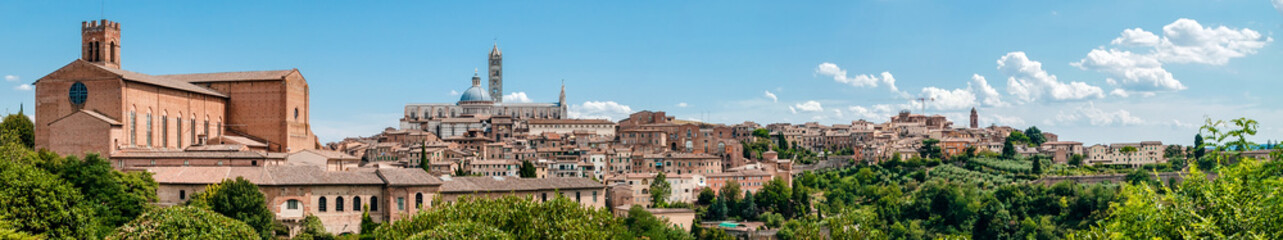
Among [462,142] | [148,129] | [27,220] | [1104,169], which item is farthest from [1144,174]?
[27,220]

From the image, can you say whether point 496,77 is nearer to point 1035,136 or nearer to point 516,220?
point 1035,136

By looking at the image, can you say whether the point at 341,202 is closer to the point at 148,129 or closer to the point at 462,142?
the point at 148,129

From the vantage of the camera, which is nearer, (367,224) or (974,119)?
(367,224)

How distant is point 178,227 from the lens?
2206 cm

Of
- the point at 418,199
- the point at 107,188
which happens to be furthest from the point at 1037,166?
the point at 107,188

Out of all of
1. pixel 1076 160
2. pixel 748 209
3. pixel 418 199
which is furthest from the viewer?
pixel 1076 160

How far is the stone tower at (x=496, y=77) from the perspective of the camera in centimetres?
11481

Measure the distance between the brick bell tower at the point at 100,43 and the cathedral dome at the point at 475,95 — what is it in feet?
190

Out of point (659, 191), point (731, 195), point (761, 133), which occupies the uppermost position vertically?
point (761, 133)

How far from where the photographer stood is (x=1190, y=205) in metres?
Result: 13.9

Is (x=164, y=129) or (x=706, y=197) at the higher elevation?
(x=164, y=129)

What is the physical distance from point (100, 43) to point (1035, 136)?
77978mm

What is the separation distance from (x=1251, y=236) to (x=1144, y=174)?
58.5 m

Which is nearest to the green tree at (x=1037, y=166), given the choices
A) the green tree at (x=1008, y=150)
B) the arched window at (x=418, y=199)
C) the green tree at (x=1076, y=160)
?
the green tree at (x=1076, y=160)
